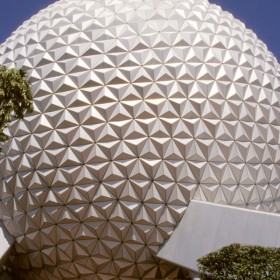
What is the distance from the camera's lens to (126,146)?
63.3 feet

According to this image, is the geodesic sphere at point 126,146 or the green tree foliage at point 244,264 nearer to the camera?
the green tree foliage at point 244,264

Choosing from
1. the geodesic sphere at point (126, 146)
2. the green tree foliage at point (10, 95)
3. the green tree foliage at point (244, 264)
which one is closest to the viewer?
the green tree foliage at point (244, 264)

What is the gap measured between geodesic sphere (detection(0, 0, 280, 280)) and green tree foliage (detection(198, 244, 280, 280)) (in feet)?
19.9

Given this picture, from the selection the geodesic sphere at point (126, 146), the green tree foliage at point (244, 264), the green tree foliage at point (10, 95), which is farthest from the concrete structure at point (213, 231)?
the green tree foliage at point (10, 95)

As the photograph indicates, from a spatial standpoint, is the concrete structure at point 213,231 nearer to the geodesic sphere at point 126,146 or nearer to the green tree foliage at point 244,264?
the geodesic sphere at point 126,146

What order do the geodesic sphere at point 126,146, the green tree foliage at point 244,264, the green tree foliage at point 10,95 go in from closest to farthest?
1. the green tree foliage at point 244,264
2. the green tree foliage at point 10,95
3. the geodesic sphere at point 126,146

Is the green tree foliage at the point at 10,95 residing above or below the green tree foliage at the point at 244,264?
above

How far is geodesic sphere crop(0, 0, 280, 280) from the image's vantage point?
19156 millimetres

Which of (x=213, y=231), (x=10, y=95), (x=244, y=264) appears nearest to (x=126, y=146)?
(x=213, y=231)

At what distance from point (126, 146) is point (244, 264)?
8.20m

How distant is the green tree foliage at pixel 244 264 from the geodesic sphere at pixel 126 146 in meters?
6.08

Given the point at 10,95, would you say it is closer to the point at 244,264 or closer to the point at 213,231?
the point at 244,264

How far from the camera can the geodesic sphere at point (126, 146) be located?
19156mm

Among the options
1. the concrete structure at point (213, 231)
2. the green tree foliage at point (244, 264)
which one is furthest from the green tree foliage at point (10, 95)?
the concrete structure at point (213, 231)
